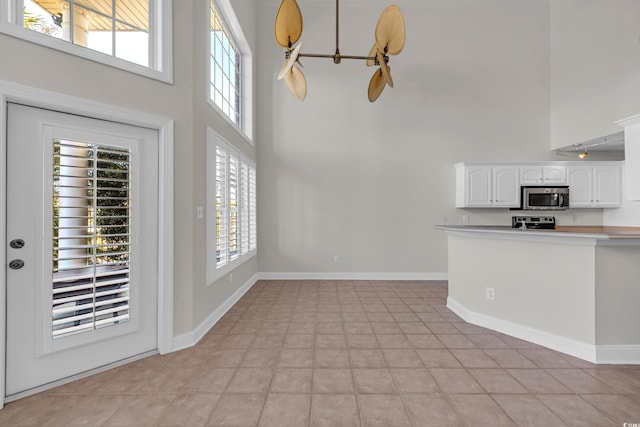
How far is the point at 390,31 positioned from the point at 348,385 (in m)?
2.78

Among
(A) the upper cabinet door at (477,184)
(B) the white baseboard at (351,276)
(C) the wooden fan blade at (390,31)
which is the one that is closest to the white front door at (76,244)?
(C) the wooden fan blade at (390,31)

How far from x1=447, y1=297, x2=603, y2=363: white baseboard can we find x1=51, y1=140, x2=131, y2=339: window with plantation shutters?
3.46 meters

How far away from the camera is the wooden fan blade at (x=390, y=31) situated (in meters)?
2.23

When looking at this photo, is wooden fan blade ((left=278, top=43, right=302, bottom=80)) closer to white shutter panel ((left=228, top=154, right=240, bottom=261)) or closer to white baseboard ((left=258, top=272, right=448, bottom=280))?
white shutter panel ((left=228, top=154, right=240, bottom=261))

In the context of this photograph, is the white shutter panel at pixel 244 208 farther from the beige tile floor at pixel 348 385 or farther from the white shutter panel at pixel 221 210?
the beige tile floor at pixel 348 385

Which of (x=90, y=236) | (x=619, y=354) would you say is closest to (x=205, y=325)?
(x=90, y=236)

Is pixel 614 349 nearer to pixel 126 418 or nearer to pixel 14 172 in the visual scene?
pixel 126 418

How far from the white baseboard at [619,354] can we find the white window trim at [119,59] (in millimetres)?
4366

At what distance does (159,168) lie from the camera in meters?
2.48

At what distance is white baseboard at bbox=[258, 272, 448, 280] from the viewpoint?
5316 mm

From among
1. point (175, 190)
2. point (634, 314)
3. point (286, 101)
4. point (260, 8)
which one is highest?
point (260, 8)

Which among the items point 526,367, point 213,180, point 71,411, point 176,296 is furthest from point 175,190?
point 526,367

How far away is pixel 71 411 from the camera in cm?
176

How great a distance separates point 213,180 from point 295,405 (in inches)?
92.4
